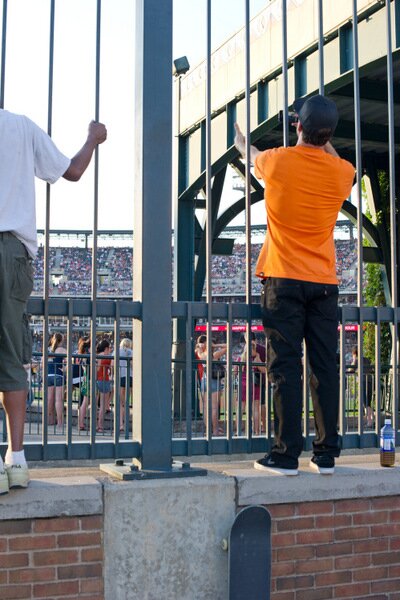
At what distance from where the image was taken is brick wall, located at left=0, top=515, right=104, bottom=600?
3.66 m

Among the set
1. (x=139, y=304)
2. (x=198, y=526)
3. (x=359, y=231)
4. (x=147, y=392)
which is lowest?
(x=198, y=526)

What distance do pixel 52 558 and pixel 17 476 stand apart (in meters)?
0.41

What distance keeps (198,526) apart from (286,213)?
1707mm

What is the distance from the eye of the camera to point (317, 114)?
4.34 metres

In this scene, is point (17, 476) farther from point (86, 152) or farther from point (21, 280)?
point (86, 152)

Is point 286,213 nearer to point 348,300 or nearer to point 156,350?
point 156,350

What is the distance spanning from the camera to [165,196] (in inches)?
169

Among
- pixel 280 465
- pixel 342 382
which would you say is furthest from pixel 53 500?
pixel 342 382

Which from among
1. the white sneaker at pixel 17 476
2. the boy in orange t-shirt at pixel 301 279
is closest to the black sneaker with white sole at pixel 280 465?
the boy in orange t-shirt at pixel 301 279

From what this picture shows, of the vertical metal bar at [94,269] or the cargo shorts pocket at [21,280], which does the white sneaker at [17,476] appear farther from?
the cargo shorts pocket at [21,280]

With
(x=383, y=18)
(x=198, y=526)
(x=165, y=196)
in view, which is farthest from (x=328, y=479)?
(x=383, y=18)

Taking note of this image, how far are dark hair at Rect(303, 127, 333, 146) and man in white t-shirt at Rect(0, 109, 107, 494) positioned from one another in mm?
1400

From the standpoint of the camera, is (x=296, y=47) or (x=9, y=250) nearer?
(x=9, y=250)

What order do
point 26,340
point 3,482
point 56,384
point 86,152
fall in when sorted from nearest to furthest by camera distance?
1. point 3,482
2. point 26,340
3. point 86,152
4. point 56,384
